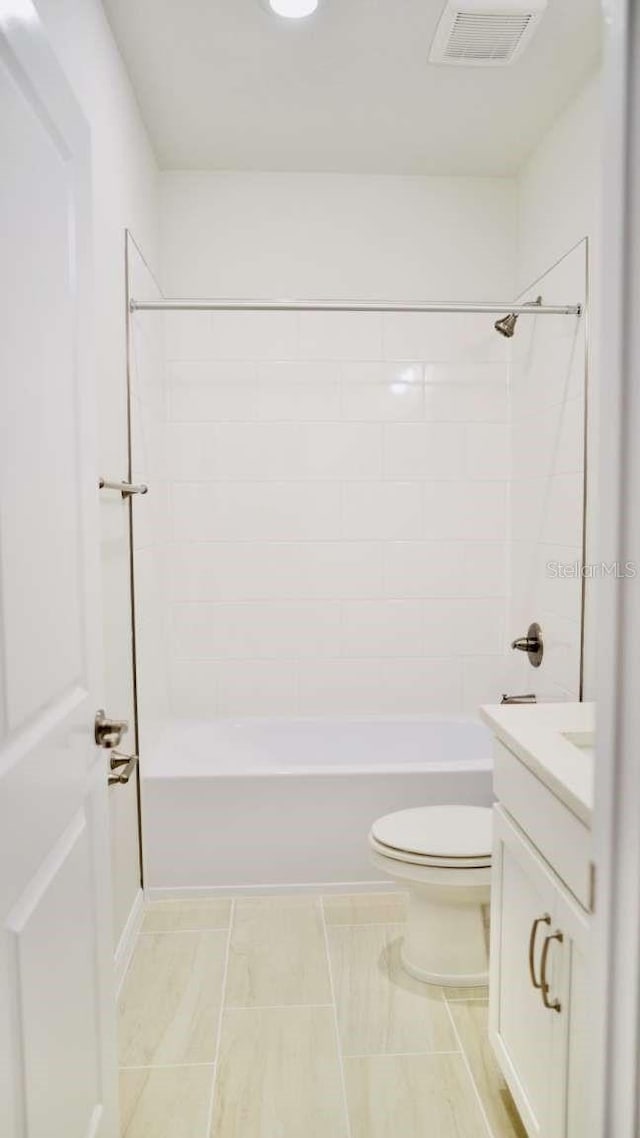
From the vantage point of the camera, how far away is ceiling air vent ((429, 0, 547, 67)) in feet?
6.82

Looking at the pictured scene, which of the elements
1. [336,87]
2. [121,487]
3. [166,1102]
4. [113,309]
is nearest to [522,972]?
[166,1102]

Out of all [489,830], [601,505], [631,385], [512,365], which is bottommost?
[489,830]

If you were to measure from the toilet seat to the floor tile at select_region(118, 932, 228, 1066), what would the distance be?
607 mm

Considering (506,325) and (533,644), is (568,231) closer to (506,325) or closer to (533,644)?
(506,325)

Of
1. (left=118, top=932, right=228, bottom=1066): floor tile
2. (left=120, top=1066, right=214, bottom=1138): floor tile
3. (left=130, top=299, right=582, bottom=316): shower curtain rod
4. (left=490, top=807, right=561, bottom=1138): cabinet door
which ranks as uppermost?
(left=130, top=299, right=582, bottom=316): shower curtain rod

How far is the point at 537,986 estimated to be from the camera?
53.9 inches

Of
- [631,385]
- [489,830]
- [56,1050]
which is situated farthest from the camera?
[489,830]

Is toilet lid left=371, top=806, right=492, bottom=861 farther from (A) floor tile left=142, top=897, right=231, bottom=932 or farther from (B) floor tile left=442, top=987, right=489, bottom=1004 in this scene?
(A) floor tile left=142, top=897, right=231, bottom=932

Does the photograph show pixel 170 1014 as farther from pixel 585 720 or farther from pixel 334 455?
pixel 334 455

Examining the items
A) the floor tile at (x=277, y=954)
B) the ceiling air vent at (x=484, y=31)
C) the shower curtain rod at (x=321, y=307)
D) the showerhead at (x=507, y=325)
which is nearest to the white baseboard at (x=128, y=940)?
the floor tile at (x=277, y=954)

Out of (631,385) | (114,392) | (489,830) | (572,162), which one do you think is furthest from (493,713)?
(572,162)

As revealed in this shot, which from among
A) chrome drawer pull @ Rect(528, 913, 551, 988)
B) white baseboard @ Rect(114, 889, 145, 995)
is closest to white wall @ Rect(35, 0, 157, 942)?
white baseboard @ Rect(114, 889, 145, 995)

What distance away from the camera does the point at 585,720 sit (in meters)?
1.69

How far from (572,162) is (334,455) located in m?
1.38
